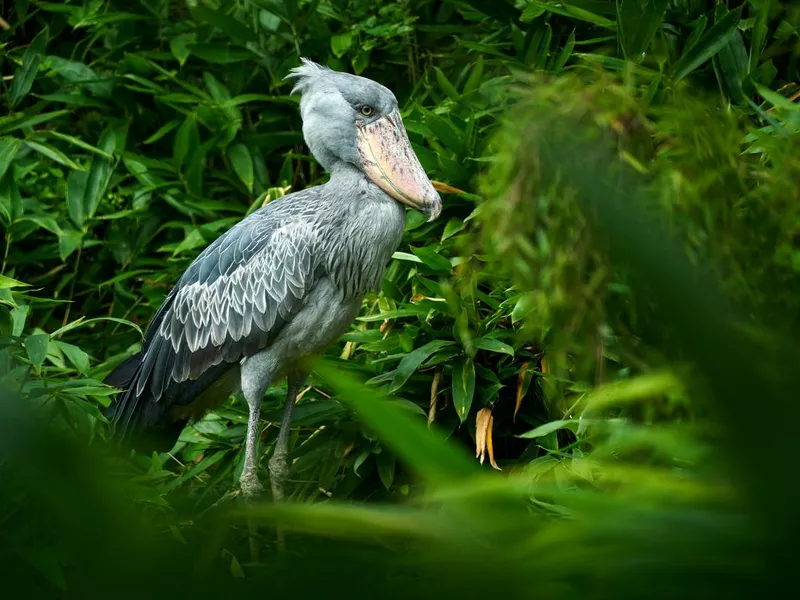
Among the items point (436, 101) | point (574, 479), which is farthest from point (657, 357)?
point (436, 101)

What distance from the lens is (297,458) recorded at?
2.81m

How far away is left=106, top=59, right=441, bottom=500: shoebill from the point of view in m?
2.46

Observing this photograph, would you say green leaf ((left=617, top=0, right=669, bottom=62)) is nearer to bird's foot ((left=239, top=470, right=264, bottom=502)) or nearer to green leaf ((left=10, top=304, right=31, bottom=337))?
bird's foot ((left=239, top=470, right=264, bottom=502))

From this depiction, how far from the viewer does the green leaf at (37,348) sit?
2.24 meters

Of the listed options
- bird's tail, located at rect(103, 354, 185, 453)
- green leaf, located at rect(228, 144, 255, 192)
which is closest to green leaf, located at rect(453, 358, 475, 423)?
bird's tail, located at rect(103, 354, 185, 453)

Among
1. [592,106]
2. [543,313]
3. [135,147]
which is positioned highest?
[592,106]

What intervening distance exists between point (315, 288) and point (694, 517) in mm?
2152

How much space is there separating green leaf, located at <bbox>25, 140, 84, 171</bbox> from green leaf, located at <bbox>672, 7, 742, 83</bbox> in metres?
1.85

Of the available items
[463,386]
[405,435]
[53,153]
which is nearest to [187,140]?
[53,153]

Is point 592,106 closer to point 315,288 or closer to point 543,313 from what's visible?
point 543,313

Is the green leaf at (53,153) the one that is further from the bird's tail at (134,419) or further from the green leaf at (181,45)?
the bird's tail at (134,419)

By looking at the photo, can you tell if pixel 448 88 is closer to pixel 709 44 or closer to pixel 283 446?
pixel 709 44

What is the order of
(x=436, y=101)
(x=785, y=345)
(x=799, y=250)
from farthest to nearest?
(x=436, y=101)
(x=799, y=250)
(x=785, y=345)

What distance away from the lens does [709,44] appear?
265 cm
